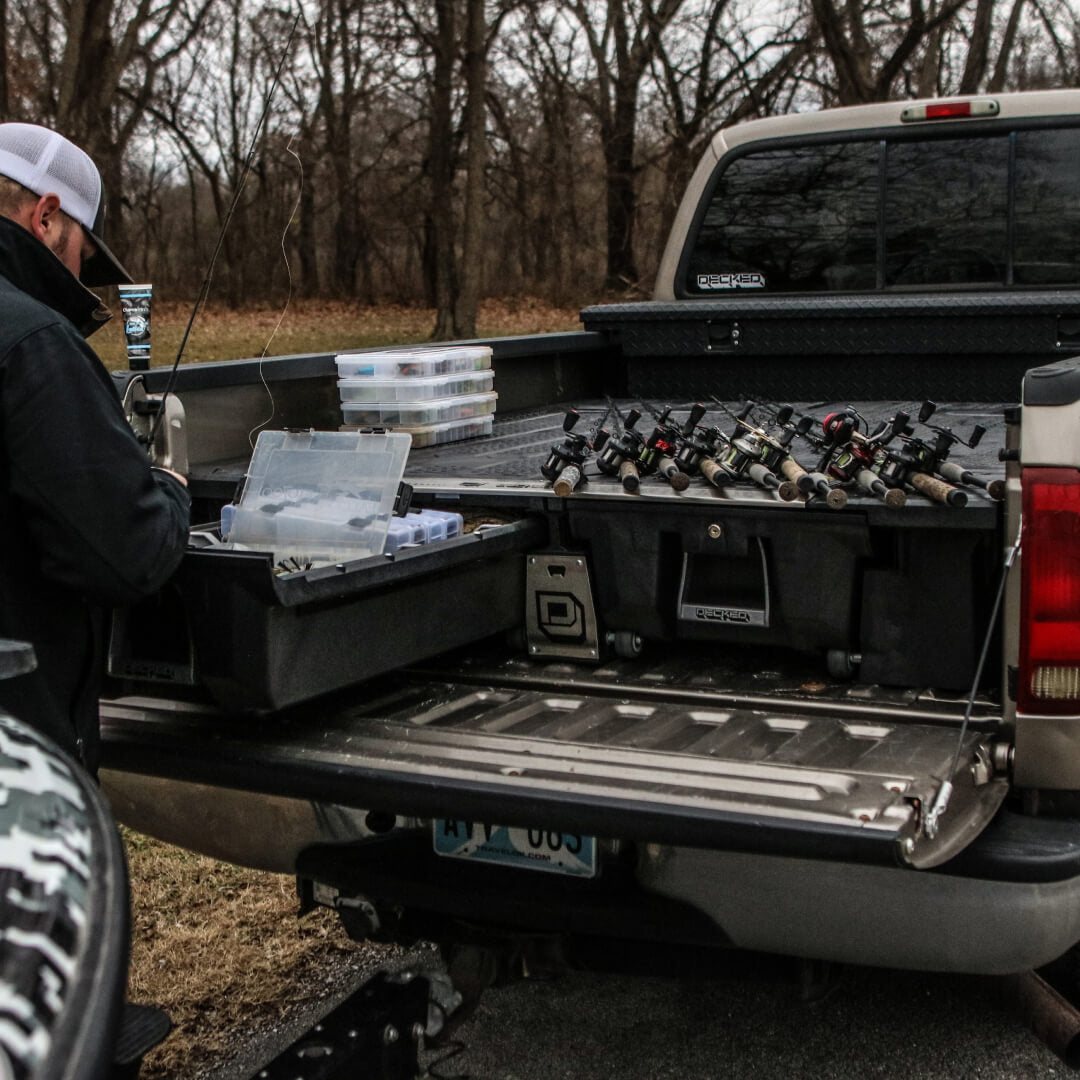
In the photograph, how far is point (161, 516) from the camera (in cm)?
246

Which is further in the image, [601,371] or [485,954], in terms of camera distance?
[601,371]

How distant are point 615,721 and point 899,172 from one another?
3355mm

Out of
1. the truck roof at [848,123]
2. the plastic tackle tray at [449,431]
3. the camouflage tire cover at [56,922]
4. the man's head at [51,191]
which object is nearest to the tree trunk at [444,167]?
the truck roof at [848,123]

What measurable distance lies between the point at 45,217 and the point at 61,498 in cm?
57

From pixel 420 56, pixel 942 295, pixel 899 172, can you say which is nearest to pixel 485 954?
pixel 942 295

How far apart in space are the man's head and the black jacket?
0.08 m

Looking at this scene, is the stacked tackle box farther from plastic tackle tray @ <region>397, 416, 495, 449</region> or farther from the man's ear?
the man's ear

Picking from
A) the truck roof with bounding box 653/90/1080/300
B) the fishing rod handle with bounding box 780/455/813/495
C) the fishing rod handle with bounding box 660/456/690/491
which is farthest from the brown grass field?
the truck roof with bounding box 653/90/1080/300

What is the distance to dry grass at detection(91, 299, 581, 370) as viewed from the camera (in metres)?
16.7

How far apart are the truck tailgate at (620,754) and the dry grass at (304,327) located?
10837 millimetres

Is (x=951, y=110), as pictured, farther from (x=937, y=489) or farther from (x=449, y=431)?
(x=937, y=489)

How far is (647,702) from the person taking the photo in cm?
298

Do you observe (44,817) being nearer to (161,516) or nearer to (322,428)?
(161,516)

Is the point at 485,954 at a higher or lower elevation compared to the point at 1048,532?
lower
